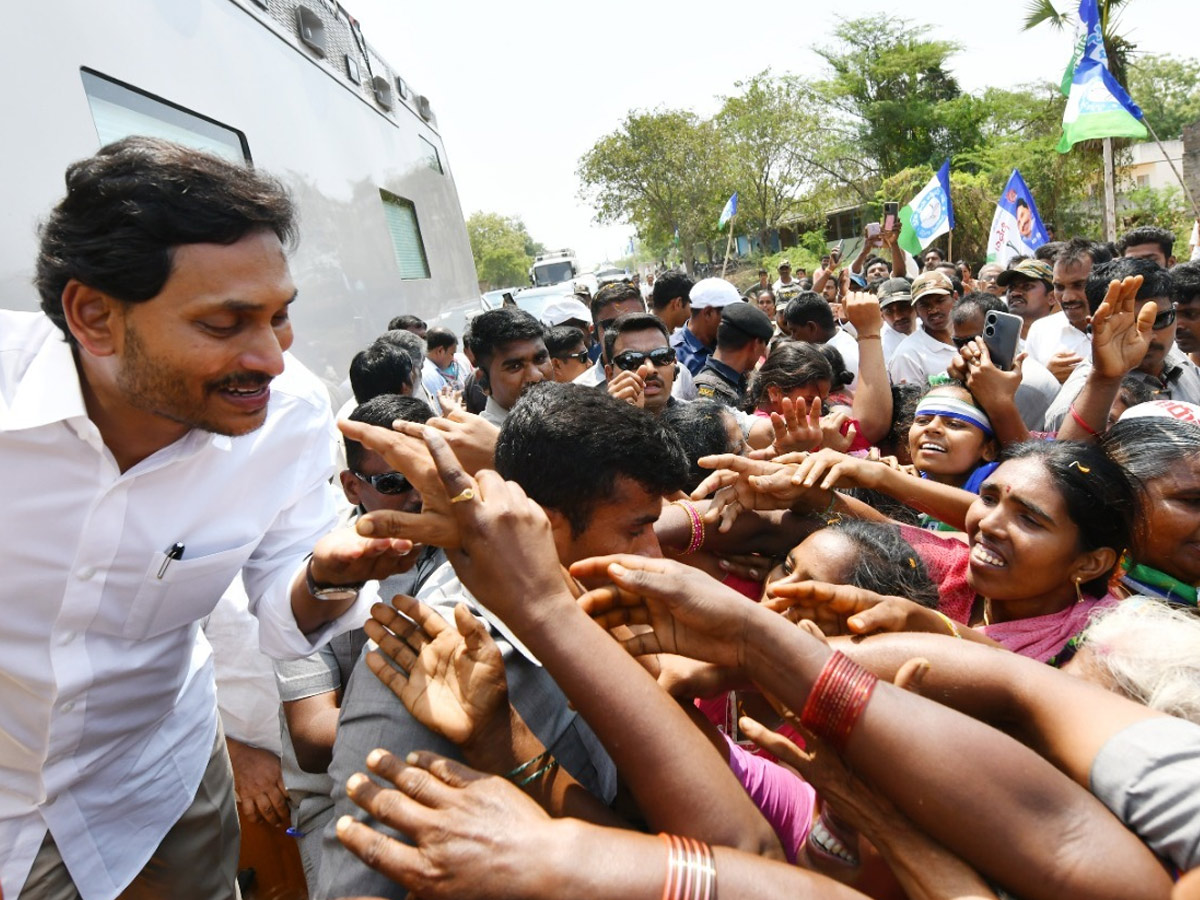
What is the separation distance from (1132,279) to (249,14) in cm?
423

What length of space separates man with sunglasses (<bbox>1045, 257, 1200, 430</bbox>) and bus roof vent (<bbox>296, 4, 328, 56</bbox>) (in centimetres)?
473

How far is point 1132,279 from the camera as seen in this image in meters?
2.66

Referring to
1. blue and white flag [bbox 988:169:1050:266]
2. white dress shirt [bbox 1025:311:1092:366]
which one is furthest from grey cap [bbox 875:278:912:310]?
blue and white flag [bbox 988:169:1050:266]

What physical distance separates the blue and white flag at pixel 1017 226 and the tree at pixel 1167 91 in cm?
5308

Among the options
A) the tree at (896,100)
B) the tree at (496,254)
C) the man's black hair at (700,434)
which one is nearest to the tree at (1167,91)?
the tree at (896,100)

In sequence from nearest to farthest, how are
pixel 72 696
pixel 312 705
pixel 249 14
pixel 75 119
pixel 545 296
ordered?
pixel 72 696, pixel 312 705, pixel 75 119, pixel 249 14, pixel 545 296

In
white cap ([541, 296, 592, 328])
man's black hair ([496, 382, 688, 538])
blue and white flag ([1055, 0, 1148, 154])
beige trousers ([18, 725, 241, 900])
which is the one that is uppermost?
blue and white flag ([1055, 0, 1148, 154])

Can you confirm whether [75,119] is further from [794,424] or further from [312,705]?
[794,424]

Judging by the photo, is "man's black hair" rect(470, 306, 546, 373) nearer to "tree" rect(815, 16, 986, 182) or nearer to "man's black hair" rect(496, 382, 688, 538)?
"man's black hair" rect(496, 382, 688, 538)

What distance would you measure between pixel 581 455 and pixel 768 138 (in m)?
34.5

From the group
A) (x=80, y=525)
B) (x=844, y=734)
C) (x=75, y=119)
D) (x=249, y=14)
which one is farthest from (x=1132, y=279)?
(x=249, y=14)

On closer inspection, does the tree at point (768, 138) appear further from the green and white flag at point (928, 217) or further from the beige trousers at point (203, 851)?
the beige trousers at point (203, 851)

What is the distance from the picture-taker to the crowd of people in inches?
42.6

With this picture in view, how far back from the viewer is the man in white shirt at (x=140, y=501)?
4.96 ft
